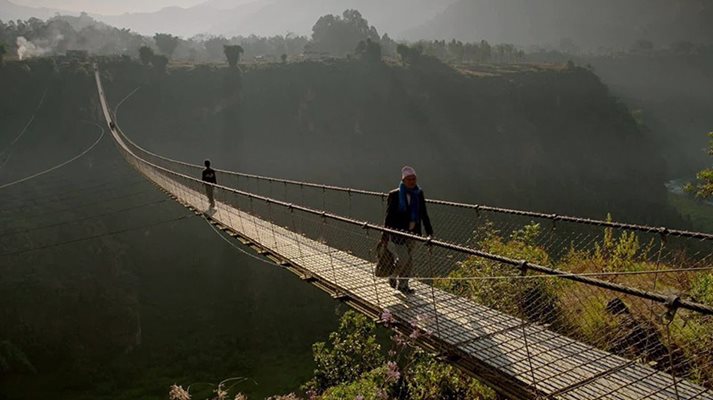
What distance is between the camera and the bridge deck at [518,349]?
9.13 feet

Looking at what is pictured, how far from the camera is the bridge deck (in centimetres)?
278

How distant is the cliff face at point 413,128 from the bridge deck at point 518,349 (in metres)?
34.1

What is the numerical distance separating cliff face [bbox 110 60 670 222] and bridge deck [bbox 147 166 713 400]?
34.1m

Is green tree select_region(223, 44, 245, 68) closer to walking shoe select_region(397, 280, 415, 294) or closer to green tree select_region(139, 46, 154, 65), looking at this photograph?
green tree select_region(139, 46, 154, 65)

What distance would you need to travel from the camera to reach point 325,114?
185ft

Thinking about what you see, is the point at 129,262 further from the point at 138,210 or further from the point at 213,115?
the point at 213,115

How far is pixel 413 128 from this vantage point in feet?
192

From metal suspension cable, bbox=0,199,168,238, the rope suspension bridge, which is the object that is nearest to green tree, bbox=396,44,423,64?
metal suspension cable, bbox=0,199,168,238

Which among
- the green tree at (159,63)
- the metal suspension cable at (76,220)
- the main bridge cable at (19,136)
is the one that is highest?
the green tree at (159,63)

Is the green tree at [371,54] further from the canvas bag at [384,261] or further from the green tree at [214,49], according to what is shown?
the canvas bag at [384,261]

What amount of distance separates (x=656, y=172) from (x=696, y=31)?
6228 inches

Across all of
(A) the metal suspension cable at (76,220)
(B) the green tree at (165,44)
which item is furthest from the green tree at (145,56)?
(A) the metal suspension cable at (76,220)

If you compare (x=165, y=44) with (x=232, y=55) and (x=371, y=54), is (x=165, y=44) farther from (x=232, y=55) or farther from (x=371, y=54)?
(x=371, y=54)

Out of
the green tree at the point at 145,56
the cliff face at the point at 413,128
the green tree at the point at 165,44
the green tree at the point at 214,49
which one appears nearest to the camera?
the cliff face at the point at 413,128
